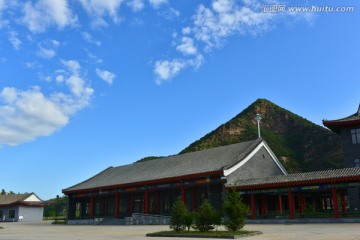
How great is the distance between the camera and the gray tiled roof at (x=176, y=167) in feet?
107

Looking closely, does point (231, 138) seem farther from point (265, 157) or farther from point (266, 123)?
point (265, 157)

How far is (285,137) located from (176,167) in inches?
2716

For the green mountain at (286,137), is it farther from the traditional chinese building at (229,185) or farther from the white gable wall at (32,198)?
the white gable wall at (32,198)

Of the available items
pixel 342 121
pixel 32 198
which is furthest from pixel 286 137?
pixel 342 121

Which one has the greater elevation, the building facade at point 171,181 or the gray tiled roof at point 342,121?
the gray tiled roof at point 342,121

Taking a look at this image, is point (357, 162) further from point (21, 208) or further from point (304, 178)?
point (21, 208)

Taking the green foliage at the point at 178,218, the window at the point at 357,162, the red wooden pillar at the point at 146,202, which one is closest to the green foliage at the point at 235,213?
the green foliage at the point at 178,218

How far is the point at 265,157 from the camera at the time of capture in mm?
35031

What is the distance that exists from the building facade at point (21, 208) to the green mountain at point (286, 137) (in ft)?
150

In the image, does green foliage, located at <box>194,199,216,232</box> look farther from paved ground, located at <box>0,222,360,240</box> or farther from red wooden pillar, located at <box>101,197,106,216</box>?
red wooden pillar, located at <box>101,197,106,216</box>

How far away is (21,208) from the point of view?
5506cm

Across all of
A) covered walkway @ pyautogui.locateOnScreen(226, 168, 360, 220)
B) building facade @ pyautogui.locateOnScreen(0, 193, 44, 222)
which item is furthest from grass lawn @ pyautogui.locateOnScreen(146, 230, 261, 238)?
building facade @ pyautogui.locateOnScreen(0, 193, 44, 222)

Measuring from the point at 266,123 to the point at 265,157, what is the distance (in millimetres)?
70344

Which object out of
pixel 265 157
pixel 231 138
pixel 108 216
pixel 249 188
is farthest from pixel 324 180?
pixel 231 138
